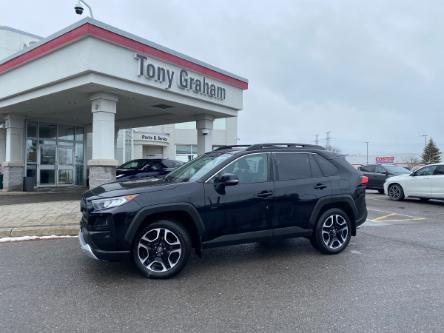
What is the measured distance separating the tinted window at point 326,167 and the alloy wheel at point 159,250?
273 centimetres

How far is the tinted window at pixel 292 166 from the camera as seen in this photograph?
18.3ft

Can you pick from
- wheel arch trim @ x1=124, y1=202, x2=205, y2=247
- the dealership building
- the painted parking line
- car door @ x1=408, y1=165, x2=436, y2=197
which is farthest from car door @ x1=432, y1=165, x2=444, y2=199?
wheel arch trim @ x1=124, y1=202, x2=205, y2=247

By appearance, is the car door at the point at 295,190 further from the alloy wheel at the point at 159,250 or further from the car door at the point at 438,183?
the car door at the point at 438,183

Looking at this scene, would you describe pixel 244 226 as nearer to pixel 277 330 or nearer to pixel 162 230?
pixel 162 230

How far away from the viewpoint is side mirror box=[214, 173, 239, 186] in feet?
15.9

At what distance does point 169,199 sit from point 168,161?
12.1 m

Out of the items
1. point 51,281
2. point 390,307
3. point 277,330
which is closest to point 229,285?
point 277,330

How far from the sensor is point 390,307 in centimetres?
383

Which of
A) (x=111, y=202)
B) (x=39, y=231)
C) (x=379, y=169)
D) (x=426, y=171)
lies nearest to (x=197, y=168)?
(x=111, y=202)

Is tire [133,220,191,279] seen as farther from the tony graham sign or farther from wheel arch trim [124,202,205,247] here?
the tony graham sign

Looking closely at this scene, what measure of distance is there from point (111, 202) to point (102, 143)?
7.47 m

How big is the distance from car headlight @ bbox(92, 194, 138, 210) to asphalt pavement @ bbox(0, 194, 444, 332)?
3.14ft

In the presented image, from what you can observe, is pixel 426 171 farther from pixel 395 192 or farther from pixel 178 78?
pixel 178 78

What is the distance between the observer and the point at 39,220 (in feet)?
26.7
